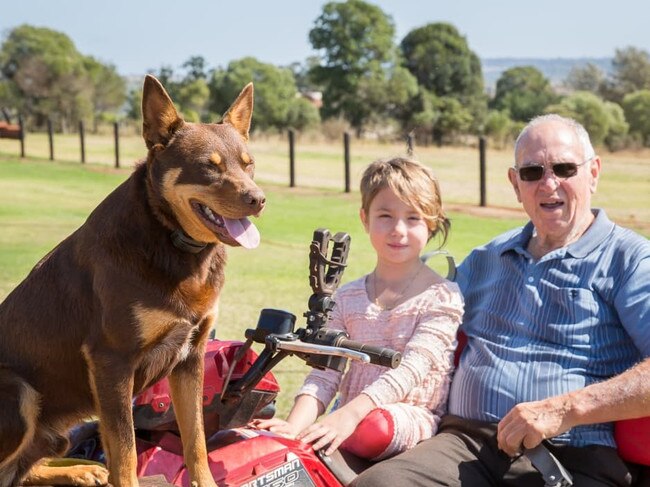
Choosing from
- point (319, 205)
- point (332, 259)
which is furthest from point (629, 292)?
point (319, 205)

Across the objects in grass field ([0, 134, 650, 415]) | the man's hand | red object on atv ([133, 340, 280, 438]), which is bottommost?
grass field ([0, 134, 650, 415])

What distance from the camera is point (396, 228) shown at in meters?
3.26

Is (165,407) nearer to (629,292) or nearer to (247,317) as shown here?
(629,292)

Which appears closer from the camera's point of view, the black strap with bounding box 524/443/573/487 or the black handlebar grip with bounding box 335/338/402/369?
the black handlebar grip with bounding box 335/338/402/369

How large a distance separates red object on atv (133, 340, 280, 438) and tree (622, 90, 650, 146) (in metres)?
36.4

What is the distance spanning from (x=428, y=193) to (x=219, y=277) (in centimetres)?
91

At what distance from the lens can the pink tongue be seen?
250 cm

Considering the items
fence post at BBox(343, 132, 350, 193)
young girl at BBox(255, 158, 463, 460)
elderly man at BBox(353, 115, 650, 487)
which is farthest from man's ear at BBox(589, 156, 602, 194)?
fence post at BBox(343, 132, 350, 193)

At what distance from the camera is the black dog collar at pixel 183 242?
2578 millimetres

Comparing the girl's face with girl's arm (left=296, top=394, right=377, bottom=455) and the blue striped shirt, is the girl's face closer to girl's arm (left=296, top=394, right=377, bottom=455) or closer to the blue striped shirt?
the blue striped shirt

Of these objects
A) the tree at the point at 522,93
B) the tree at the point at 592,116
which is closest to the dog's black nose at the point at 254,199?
the tree at the point at 592,116

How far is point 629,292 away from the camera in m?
3.15

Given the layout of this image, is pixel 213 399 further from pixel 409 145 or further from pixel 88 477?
pixel 409 145

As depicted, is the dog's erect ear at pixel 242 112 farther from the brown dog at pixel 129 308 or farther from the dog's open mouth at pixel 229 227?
the dog's open mouth at pixel 229 227
